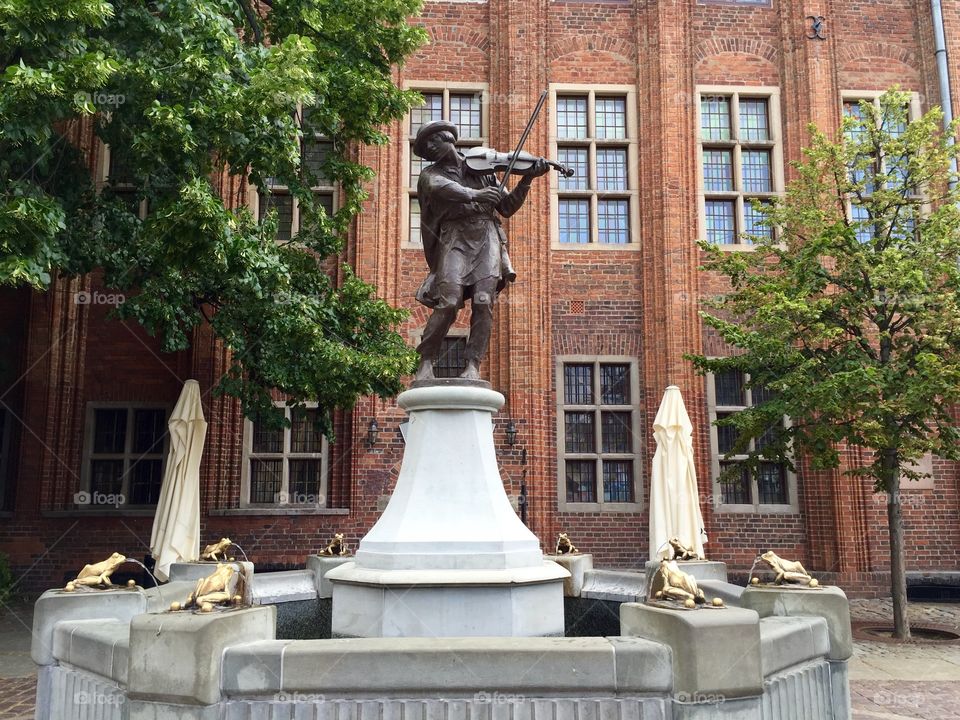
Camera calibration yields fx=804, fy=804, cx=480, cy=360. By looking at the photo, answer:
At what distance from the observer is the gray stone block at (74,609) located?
447 centimetres

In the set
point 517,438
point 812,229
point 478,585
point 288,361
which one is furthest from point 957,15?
point 478,585

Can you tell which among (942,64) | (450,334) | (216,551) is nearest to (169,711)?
(216,551)

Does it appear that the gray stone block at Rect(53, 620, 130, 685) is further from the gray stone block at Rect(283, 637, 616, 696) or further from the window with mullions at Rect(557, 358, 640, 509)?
the window with mullions at Rect(557, 358, 640, 509)

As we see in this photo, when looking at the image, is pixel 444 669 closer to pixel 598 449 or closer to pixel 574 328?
pixel 598 449

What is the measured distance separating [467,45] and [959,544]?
38.9ft

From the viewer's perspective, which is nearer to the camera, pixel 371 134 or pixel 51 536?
pixel 371 134

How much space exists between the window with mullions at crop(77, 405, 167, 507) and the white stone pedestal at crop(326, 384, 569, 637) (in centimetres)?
858

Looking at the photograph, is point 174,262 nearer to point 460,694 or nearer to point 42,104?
point 42,104

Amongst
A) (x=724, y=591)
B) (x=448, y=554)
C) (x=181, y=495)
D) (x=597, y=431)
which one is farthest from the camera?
(x=597, y=431)

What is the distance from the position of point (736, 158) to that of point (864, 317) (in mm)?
5034

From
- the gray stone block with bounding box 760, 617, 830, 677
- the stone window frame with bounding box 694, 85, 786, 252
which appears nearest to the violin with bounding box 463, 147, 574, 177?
the gray stone block with bounding box 760, 617, 830, 677

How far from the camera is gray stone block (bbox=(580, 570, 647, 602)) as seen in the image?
6.85 meters

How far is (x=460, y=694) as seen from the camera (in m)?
3.54

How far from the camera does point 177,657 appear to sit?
348 cm
